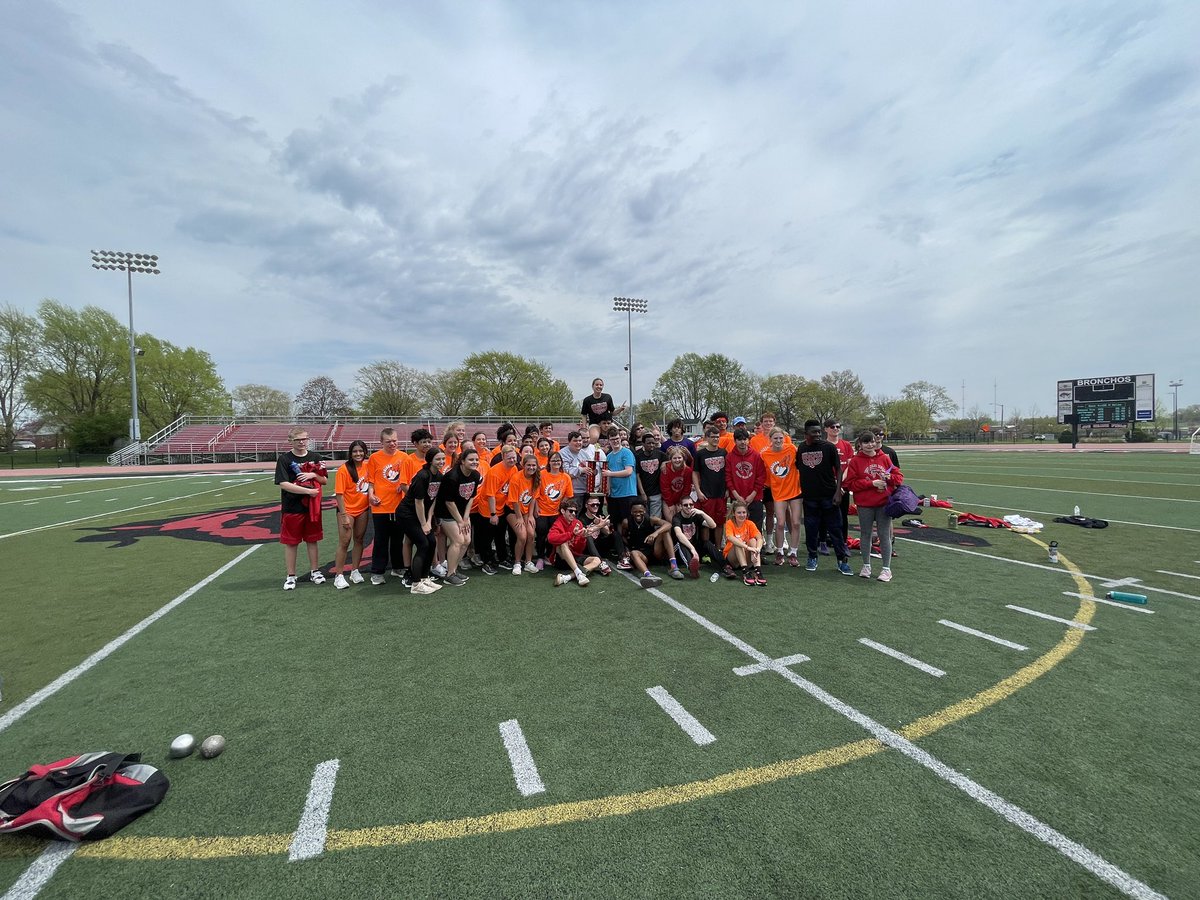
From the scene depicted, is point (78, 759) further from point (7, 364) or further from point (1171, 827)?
point (7, 364)

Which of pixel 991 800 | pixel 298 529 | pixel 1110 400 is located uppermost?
pixel 1110 400

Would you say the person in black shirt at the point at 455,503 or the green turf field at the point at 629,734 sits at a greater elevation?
the person in black shirt at the point at 455,503

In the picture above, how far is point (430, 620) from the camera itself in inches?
203

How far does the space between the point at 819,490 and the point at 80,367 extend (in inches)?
2478

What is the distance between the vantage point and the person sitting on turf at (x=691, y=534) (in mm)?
6656

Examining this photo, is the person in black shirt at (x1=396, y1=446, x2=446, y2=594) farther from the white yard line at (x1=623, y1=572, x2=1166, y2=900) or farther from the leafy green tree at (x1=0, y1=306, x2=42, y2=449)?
the leafy green tree at (x1=0, y1=306, x2=42, y2=449)

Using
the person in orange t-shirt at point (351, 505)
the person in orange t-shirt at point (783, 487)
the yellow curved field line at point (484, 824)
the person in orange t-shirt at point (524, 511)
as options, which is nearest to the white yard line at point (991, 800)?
the yellow curved field line at point (484, 824)

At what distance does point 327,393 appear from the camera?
65250 millimetres

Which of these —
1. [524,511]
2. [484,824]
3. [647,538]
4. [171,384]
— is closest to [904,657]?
[647,538]

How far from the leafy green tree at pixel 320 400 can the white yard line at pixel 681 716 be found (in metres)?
71.1

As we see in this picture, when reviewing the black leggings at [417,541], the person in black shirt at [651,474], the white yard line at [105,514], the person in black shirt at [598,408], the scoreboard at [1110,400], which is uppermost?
the scoreboard at [1110,400]

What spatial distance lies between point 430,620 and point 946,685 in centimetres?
476

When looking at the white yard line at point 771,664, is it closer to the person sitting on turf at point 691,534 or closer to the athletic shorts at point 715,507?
the person sitting on turf at point 691,534

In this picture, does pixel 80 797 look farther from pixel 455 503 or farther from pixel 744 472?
pixel 744 472
